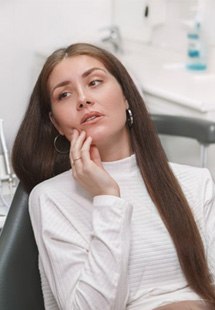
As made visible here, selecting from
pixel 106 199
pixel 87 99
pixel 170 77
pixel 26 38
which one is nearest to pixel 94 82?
pixel 87 99

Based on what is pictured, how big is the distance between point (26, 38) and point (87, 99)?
206 centimetres

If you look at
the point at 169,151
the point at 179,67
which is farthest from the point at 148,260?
the point at 179,67

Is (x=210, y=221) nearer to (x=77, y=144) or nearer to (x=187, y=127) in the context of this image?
(x=77, y=144)

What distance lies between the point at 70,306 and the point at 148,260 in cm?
21

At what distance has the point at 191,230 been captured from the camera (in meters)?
1.29

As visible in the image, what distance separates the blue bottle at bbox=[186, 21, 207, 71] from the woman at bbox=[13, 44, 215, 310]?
57.4 inches

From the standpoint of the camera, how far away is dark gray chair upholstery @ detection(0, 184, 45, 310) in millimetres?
1267

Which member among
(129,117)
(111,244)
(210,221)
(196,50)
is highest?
(129,117)

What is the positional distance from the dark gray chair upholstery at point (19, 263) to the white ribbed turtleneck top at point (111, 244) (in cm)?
6

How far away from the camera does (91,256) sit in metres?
1.13

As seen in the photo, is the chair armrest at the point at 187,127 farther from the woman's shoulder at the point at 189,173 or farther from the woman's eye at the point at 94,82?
the woman's eye at the point at 94,82

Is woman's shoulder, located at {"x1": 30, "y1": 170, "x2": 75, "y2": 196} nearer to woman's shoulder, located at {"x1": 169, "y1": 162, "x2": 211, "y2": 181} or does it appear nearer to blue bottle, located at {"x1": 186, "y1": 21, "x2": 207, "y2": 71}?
woman's shoulder, located at {"x1": 169, "y1": 162, "x2": 211, "y2": 181}

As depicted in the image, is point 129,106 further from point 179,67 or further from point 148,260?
point 179,67

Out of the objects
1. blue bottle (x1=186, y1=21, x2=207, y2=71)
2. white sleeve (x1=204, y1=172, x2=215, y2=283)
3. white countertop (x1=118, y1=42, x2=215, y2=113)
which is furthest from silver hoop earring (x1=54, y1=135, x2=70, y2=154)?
blue bottle (x1=186, y1=21, x2=207, y2=71)
